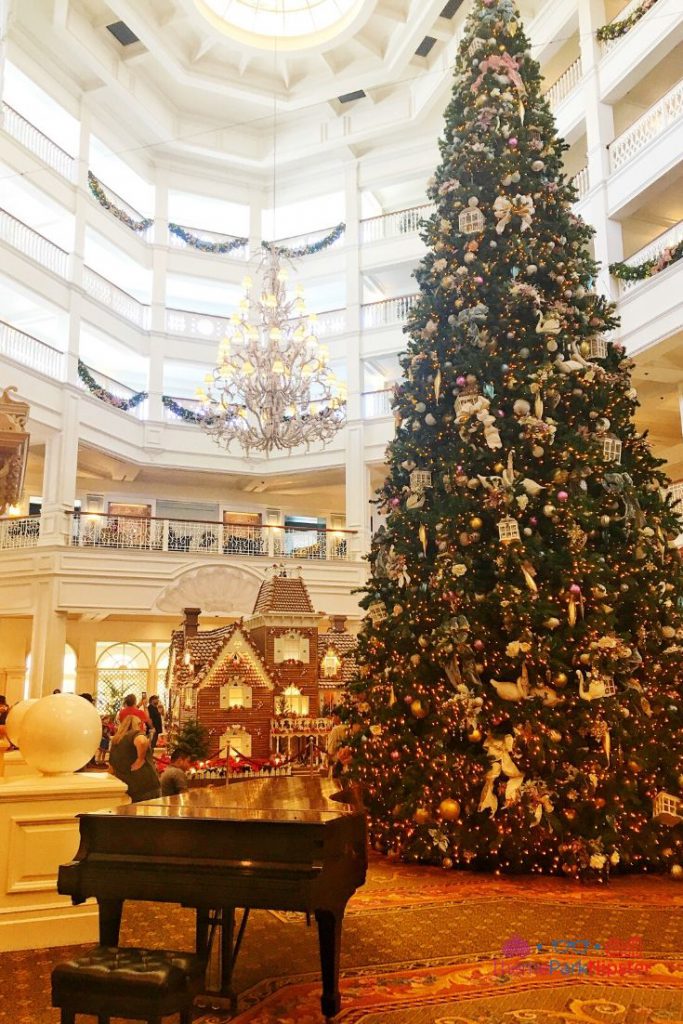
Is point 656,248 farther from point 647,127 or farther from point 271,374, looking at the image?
point 271,374

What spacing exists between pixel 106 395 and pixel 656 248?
40.5 feet

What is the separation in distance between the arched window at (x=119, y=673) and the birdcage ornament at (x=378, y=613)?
14.0 meters

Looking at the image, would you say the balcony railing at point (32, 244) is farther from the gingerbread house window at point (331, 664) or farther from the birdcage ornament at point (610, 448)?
the birdcage ornament at point (610, 448)

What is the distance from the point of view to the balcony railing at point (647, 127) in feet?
39.2

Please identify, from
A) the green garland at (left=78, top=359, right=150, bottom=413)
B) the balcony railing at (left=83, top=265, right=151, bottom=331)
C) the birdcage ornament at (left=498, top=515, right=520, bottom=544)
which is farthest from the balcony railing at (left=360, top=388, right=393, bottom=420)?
the birdcage ornament at (left=498, top=515, right=520, bottom=544)

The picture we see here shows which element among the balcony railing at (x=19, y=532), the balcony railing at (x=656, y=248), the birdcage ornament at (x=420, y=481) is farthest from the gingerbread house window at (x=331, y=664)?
the birdcage ornament at (x=420, y=481)

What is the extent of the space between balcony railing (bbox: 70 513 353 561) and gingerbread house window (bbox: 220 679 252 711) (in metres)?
4.33

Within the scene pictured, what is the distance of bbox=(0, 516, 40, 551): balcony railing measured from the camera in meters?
15.9

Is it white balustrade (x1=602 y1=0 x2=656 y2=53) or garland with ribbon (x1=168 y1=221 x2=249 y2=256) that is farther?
garland with ribbon (x1=168 y1=221 x2=249 y2=256)

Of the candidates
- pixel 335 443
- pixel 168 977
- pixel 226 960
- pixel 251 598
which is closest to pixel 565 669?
pixel 226 960

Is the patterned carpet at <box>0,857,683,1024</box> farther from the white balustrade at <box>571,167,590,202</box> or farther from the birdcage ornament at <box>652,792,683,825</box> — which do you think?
the white balustrade at <box>571,167,590,202</box>

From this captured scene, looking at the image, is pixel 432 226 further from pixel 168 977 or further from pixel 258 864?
pixel 168 977

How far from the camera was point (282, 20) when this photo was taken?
61.5ft

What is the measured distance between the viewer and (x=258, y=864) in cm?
289
